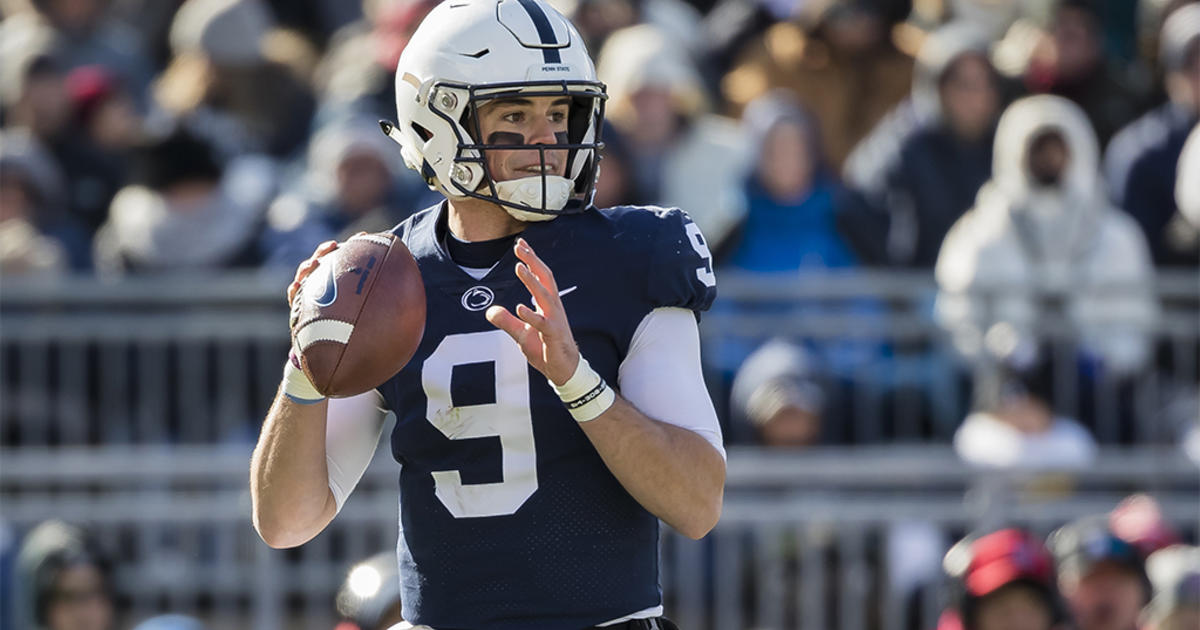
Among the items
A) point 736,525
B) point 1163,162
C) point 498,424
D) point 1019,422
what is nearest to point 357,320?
point 498,424

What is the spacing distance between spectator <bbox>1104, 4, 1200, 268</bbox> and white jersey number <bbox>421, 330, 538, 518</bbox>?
20.2 ft

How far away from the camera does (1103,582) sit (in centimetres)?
699

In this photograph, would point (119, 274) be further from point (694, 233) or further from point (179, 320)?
point (694, 233)

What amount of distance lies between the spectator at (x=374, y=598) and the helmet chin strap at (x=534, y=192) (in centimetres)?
199

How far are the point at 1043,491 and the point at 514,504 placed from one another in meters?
4.56

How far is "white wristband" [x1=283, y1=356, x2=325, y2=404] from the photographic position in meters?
3.72

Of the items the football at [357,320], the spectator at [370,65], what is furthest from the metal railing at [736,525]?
the football at [357,320]

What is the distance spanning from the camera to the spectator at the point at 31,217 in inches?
346

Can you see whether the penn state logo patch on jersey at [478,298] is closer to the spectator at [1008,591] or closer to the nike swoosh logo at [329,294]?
the nike swoosh logo at [329,294]

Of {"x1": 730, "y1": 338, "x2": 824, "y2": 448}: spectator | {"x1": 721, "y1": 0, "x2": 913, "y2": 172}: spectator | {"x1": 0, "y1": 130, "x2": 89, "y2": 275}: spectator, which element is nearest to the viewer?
{"x1": 730, "y1": 338, "x2": 824, "y2": 448}: spectator

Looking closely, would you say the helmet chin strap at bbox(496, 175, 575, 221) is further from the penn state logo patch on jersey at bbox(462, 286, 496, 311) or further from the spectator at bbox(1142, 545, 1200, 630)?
the spectator at bbox(1142, 545, 1200, 630)

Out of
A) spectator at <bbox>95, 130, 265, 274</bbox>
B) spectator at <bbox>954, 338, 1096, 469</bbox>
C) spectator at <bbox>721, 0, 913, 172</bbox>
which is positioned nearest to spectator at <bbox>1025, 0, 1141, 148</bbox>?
spectator at <bbox>721, 0, 913, 172</bbox>

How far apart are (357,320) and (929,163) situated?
6.16m

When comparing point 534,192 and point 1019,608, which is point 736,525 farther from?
point 534,192
